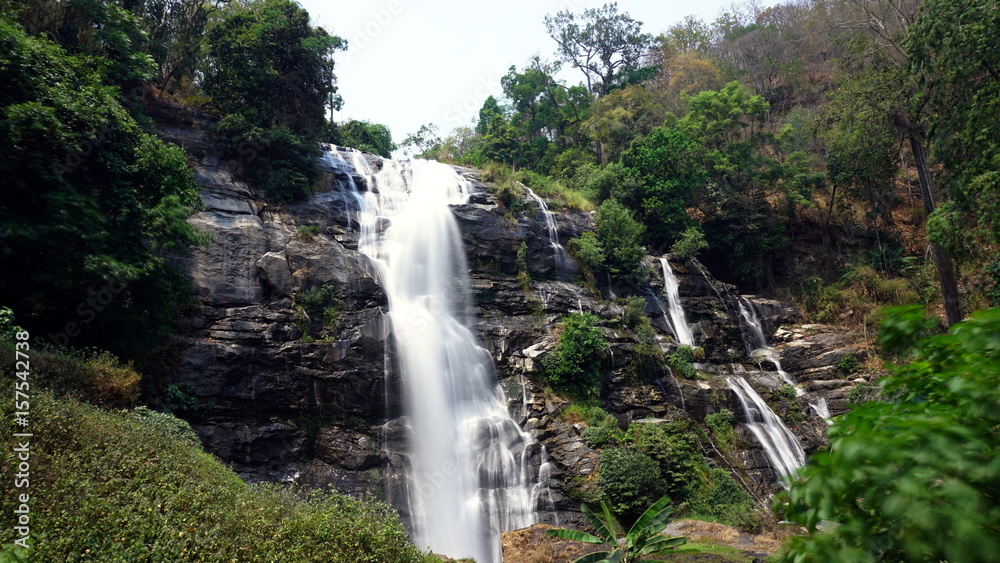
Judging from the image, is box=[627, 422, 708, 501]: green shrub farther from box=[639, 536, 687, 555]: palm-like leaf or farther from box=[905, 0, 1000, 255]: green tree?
box=[905, 0, 1000, 255]: green tree

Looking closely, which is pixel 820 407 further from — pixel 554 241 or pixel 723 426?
pixel 554 241

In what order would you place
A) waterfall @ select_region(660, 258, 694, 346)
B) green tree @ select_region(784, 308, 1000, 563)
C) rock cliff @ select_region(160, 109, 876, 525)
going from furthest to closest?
waterfall @ select_region(660, 258, 694, 346) < rock cliff @ select_region(160, 109, 876, 525) < green tree @ select_region(784, 308, 1000, 563)

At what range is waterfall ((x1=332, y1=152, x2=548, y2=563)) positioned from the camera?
1408 centimetres

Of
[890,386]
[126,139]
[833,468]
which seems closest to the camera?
[833,468]

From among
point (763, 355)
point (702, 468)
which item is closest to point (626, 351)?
point (702, 468)

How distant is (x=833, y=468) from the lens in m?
2.35

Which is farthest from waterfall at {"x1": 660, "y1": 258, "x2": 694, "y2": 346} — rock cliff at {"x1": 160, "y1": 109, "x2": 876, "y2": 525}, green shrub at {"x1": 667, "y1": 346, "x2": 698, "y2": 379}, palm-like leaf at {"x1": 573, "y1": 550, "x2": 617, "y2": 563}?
palm-like leaf at {"x1": 573, "y1": 550, "x2": 617, "y2": 563}

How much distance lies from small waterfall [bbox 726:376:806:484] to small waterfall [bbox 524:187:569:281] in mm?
7914

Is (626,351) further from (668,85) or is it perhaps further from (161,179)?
(668,85)

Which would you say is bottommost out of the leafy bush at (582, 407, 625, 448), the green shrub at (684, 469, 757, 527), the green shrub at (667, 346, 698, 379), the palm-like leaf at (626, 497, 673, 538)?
the green shrub at (684, 469, 757, 527)

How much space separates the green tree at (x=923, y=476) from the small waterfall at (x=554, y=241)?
19.3 metres

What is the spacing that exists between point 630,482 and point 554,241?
11924 mm

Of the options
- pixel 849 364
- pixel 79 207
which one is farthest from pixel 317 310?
pixel 849 364

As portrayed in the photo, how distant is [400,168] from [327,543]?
19.5 m
